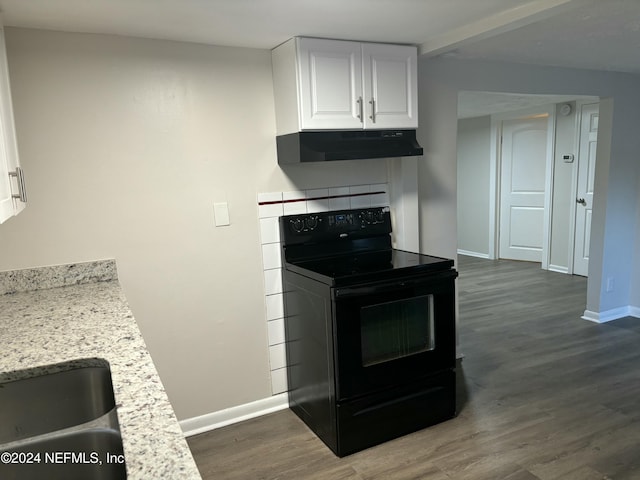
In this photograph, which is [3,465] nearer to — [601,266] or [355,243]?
[355,243]

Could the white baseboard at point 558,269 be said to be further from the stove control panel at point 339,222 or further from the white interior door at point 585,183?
the stove control panel at point 339,222

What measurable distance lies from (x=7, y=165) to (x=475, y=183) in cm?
624

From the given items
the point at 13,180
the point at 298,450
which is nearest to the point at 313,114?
the point at 13,180

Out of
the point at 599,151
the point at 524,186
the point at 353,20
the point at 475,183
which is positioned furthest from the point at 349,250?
the point at 475,183

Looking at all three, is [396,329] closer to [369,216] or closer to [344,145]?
[369,216]

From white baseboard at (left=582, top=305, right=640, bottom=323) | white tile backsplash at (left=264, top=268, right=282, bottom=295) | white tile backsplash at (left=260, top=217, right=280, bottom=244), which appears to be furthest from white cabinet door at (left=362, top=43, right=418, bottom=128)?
white baseboard at (left=582, top=305, right=640, bottom=323)

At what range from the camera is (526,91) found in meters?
3.44

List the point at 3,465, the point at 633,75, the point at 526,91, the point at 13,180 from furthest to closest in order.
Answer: the point at 633,75
the point at 526,91
the point at 13,180
the point at 3,465

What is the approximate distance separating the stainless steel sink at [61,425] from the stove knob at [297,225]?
151 cm

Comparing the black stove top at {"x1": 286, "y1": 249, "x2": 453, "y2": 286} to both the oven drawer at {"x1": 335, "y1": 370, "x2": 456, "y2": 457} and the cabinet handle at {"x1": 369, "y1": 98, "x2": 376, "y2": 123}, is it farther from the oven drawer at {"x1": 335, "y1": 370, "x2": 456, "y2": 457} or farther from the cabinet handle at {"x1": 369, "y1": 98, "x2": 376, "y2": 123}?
the cabinet handle at {"x1": 369, "y1": 98, "x2": 376, "y2": 123}

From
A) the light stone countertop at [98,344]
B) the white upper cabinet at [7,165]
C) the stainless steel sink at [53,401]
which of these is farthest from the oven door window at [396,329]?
the white upper cabinet at [7,165]

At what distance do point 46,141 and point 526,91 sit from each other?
3.04 metres

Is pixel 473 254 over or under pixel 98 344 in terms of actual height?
under

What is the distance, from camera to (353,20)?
2.16 metres
